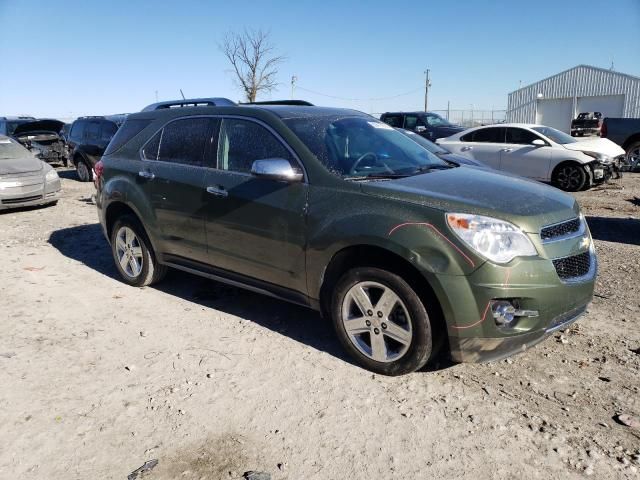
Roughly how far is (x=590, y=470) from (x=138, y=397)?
2610 millimetres

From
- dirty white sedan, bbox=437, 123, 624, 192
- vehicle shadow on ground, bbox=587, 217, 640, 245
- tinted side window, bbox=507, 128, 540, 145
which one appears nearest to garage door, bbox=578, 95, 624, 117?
dirty white sedan, bbox=437, 123, 624, 192

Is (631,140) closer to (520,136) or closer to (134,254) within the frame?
(520,136)

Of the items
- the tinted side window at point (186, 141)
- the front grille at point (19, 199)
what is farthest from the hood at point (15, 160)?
the tinted side window at point (186, 141)

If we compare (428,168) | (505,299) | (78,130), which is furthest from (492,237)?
(78,130)

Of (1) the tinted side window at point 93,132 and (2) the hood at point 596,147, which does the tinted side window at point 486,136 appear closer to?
(2) the hood at point 596,147

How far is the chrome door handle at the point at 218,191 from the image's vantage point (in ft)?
13.8

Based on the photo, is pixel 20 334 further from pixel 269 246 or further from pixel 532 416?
pixel 532 416

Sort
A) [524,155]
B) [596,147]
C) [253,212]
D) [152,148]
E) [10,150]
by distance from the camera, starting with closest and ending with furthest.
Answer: [253,212], [152,148], [10,150], [596,147], [524,155]

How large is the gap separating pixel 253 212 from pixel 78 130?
42.0ft

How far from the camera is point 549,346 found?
390cm

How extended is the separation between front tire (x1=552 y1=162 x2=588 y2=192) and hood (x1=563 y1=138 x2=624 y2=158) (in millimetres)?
397

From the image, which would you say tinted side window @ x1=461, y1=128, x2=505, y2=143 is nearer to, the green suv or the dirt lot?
the dirt lot

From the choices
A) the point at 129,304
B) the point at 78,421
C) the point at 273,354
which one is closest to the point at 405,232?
the point at 273,354

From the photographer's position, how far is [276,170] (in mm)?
3666
